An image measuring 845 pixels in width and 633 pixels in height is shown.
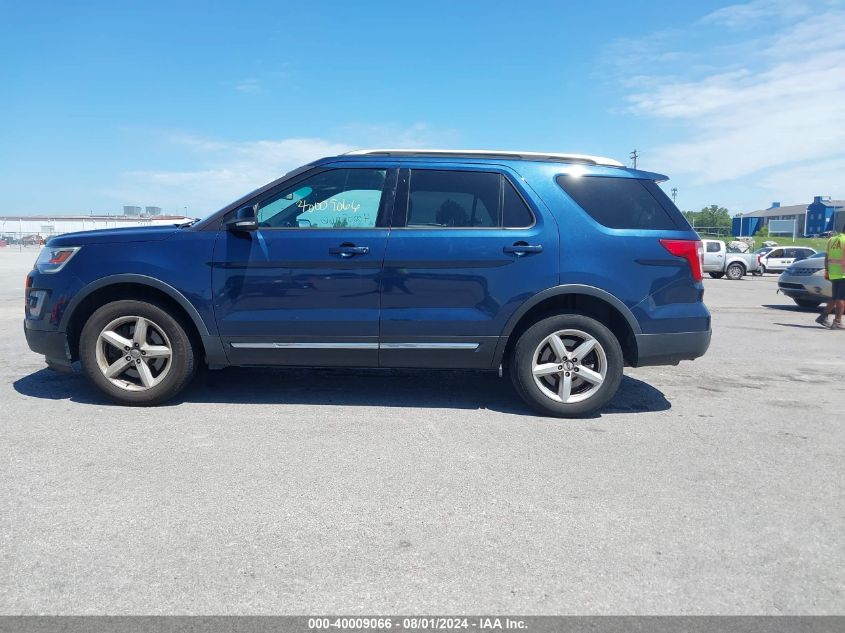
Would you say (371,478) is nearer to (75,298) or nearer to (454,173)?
(454,173)

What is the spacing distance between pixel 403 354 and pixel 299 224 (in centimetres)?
127

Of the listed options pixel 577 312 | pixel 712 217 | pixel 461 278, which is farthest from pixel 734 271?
pixel 712 217

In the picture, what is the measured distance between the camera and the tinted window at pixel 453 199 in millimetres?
5074

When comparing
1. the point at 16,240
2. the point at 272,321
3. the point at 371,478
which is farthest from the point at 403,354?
the point at 16,240

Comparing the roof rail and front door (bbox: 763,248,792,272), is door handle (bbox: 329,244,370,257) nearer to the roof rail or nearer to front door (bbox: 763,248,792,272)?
the roof rail

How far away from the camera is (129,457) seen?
401 cm

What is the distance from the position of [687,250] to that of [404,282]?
2.15 m

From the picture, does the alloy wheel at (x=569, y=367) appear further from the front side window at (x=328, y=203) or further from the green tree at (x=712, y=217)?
the green tree at (x=712, y=217)

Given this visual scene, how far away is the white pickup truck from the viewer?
3042cm

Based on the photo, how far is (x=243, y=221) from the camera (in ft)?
16.1

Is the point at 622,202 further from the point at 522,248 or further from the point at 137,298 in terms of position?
the point at 137,298

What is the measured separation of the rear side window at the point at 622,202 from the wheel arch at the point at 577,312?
0.56 m

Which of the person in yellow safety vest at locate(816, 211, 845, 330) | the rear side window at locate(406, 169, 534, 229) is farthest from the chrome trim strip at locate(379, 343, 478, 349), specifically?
the person in yellow safety vest at locate(816, 211, 845, 330)

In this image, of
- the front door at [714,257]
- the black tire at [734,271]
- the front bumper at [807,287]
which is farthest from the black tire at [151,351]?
the black tire at [734,271]
